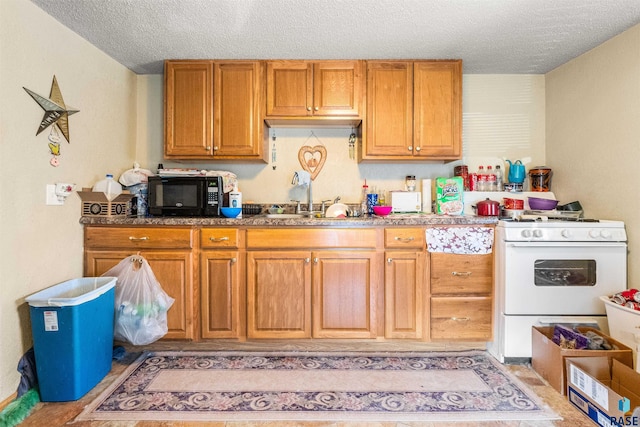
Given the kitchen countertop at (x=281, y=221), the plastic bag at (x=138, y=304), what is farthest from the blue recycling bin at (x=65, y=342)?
the kitchen countertop at (x=281, y=221)

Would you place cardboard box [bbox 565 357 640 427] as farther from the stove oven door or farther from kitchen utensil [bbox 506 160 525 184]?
kitchen utensil [bbox 506 160 525 184]

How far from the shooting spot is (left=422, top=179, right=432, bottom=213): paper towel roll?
9.25 ft

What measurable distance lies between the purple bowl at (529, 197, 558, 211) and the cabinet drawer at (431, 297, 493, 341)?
914 mm

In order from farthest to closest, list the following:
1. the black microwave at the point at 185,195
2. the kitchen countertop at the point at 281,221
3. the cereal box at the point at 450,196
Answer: the cereal box at the point at 450,196
the black microwave at the point at 185,195
the kitchen countertop at the point at 281,221

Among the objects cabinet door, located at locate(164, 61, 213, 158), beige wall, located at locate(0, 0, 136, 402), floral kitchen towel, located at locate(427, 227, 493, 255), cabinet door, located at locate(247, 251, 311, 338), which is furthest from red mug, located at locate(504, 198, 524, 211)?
beige wall, located at locate(0, 0, 136, 402)

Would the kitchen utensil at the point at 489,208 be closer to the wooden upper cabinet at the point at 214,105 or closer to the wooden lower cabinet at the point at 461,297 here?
the wooden lower cabinet at the point at 461,297

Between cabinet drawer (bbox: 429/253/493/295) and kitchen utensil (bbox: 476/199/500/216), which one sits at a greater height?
kitchen utensil (bbox: 476/199/500/216)

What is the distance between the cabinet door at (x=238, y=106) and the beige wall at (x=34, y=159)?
846mm

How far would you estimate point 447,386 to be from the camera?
1.90 m

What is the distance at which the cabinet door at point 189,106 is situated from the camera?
8.35 ft

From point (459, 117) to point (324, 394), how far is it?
2196 millimetres

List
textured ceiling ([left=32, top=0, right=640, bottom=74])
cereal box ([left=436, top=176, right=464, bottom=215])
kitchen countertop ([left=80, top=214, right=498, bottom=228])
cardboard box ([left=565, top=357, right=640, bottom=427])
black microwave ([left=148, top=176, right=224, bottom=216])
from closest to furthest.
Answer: cardboard box ([left=565, top=357, right=640, bottom=427]), textured ceiling ([left=32, top=0, right=640, bottom=74]), kitchen countertop ([left=80, top=214, right=498, bottom=228]), black microwave ([left=148, top=176, right=224, bottom=216]), cereal box ([left=436, top=176, right=464, bottom=215])

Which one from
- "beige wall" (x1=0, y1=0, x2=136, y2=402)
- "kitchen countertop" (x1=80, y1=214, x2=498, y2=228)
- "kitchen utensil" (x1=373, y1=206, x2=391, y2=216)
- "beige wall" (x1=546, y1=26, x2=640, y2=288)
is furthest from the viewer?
"kitchen utensil" (x1=373, y1=206, x2=391, y2=216)

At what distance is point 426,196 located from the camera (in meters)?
2.83
